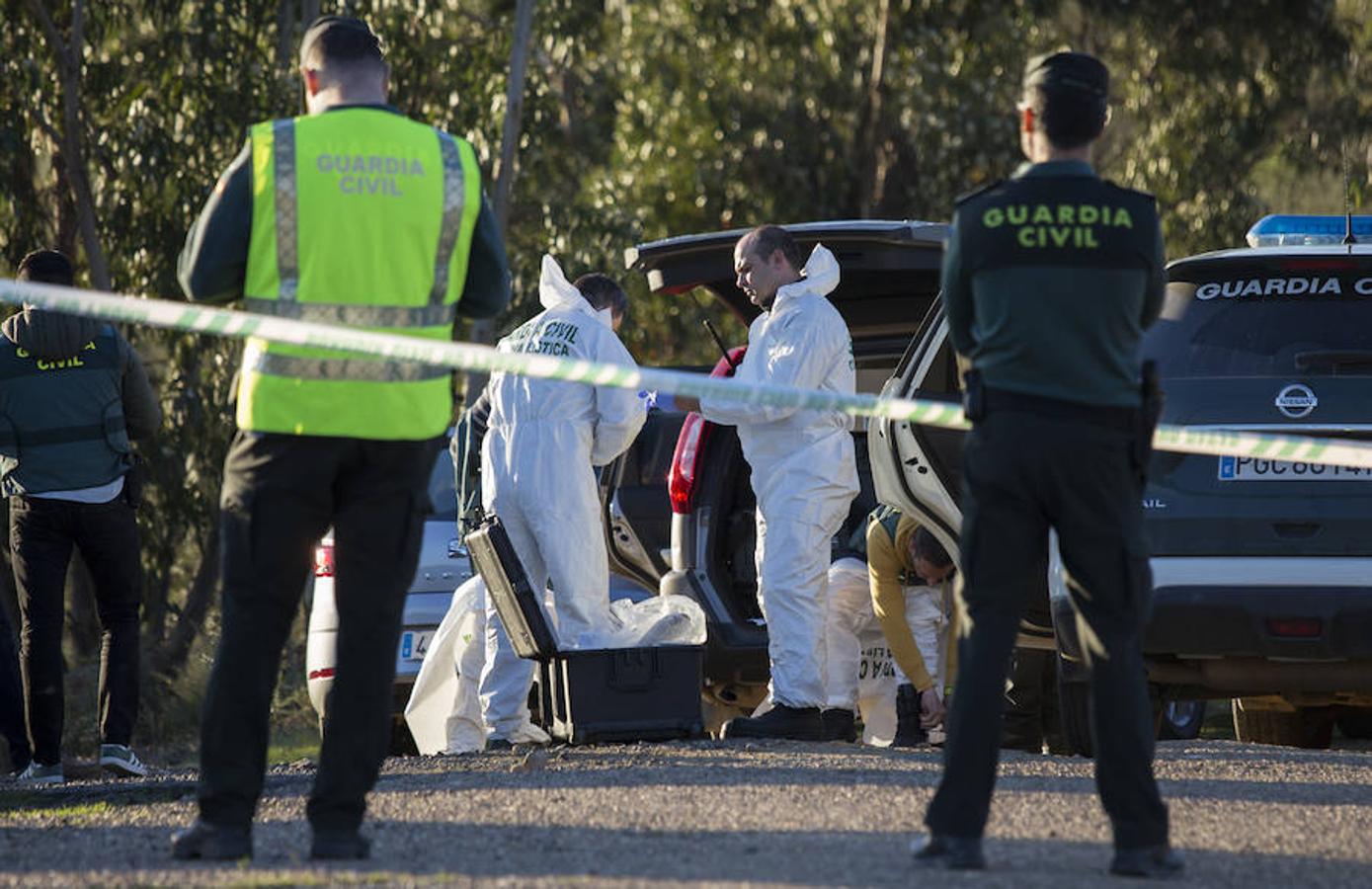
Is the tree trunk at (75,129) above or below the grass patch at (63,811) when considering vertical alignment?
above

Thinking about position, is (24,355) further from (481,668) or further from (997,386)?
(997,386)

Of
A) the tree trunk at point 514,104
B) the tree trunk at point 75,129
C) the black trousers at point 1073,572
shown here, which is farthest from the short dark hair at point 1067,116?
the tree trunk at point 514,104

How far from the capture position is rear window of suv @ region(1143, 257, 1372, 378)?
743 cm

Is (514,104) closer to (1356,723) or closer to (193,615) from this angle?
(193,615)

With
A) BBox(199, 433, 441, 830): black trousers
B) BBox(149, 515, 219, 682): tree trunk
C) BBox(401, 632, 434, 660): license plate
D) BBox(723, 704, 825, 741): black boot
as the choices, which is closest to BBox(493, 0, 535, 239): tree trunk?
BBox(149, 515, 219, 682): tree trunk

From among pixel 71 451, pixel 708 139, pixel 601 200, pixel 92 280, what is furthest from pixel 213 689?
pixel 708 139

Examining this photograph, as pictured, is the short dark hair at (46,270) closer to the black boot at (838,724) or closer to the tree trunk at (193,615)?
the black boot at (838,724)

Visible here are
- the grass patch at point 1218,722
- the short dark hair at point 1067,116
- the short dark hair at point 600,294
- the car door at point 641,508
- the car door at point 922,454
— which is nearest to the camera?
the short dark hair at point 1067,116

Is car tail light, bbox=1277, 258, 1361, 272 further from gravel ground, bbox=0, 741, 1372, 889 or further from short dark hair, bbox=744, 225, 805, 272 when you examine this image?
short dark hair, bbox=744, 225, 805, 272

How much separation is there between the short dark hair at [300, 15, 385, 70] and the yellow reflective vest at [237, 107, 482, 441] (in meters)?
0.13

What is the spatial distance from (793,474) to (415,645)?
2063 millimetres

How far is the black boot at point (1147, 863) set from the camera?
16.7ft

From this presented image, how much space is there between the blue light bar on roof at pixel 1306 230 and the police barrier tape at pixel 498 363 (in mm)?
2190

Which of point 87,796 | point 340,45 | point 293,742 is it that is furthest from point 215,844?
point 293,742
